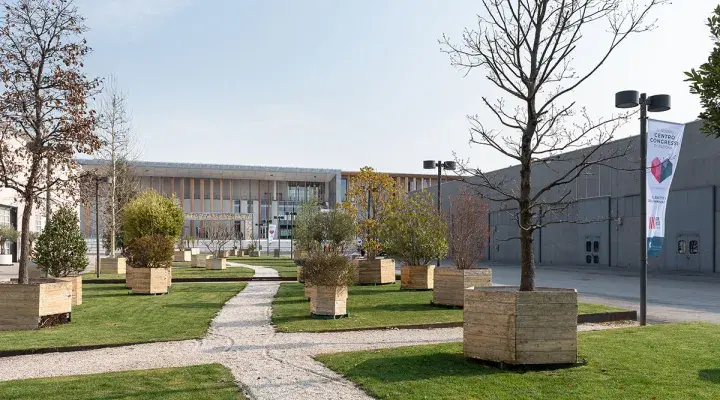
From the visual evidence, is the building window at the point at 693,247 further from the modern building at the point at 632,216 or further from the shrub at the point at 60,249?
the shrub at the point at 60,249

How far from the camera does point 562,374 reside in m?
7.17

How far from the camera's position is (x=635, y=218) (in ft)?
113

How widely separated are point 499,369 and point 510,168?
39.3 m

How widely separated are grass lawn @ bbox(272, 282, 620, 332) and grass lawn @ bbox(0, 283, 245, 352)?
163cm

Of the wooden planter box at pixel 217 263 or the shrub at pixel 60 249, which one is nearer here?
the shrub at pixel 60 249

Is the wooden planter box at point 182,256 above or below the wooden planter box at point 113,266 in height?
below

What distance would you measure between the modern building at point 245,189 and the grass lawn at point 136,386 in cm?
7732

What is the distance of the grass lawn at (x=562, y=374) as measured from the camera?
252 inches

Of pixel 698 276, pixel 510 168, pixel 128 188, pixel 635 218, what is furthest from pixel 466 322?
pixel 510 168

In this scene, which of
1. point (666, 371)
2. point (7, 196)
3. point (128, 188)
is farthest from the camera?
point (7, 196)

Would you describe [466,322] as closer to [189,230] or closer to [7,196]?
[7,196]

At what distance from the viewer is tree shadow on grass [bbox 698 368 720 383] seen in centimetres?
691

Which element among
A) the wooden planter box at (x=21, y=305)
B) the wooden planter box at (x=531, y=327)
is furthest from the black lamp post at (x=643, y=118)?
the wooden planter box at (x=21, y=305)

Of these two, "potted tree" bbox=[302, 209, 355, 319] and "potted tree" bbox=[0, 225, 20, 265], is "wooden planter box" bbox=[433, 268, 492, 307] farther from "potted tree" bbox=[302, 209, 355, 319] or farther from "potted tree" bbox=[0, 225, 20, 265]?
"potted tree" bbox=[0, 225, 20, 265]
